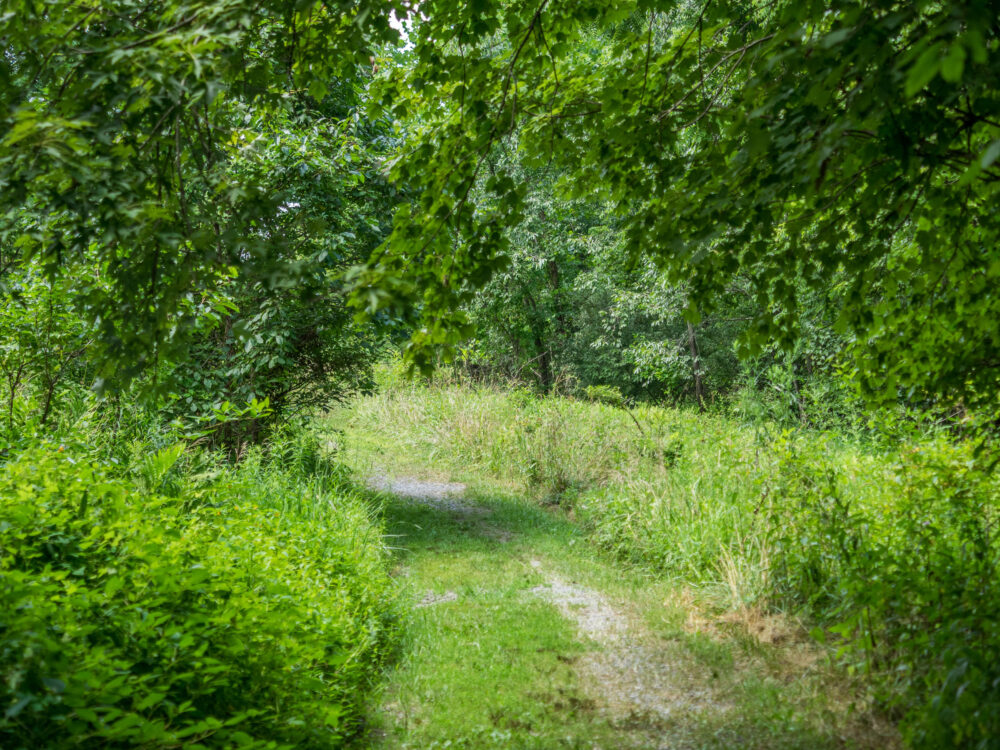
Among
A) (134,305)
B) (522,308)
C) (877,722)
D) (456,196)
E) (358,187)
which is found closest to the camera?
(134,305)

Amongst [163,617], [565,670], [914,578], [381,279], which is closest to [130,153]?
[381,279]

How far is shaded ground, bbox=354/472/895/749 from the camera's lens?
4.00m

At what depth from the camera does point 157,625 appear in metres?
2.90

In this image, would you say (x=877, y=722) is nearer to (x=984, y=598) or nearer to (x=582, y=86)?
(x=984, y=598)

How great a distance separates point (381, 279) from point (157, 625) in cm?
180

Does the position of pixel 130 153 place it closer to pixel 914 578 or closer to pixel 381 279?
pixel 381 279

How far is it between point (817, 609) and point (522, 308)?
15239 mm

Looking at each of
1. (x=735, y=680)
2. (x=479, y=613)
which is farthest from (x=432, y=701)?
(x=735, y=680)

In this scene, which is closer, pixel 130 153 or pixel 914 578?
pixel 130 153

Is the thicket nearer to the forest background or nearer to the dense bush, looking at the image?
the forest background

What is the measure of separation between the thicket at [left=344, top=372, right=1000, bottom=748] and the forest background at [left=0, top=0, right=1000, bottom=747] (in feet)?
0.13

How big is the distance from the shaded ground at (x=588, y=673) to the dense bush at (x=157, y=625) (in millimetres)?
557

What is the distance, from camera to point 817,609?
16.3ft

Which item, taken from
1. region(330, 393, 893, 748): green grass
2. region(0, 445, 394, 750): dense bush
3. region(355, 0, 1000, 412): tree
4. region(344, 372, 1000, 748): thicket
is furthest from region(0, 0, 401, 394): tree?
region(344, 372, 1000, 748): thicket
